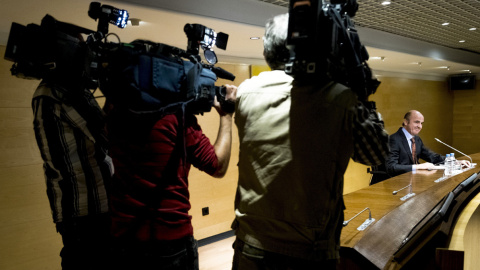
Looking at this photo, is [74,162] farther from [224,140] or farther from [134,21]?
[134,21]

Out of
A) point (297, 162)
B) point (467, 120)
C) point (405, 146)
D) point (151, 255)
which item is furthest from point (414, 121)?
point (467, 120)

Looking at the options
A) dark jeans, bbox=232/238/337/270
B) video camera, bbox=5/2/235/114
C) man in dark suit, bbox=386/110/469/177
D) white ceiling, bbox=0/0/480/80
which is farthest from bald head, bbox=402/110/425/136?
dark jeans, bbox=232/238/337/270

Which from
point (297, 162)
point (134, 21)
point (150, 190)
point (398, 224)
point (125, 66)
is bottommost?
point (398, 224)

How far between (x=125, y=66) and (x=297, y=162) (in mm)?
615

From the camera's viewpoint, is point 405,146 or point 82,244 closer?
point 82,244

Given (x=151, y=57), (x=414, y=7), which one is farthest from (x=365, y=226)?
(x=414, y=7)

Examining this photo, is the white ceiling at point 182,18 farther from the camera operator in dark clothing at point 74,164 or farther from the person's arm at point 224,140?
the person's arm at point 224,140

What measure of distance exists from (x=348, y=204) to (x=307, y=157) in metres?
1.51

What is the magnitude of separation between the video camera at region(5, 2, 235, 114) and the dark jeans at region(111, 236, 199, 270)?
44 centimetres

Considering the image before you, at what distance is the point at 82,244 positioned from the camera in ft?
4.70

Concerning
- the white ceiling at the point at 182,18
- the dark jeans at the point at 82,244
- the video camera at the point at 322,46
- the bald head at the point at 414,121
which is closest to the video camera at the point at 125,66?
the video camera at the point at 322,46

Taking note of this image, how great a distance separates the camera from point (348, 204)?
2354mm

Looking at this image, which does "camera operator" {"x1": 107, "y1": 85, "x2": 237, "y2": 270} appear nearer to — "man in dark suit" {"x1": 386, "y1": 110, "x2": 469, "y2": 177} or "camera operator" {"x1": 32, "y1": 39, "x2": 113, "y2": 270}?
"camera operator" {"x1": 32, "y1": 39, "x2": 113, "y2": 270}

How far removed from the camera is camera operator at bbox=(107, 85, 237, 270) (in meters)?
1.18
